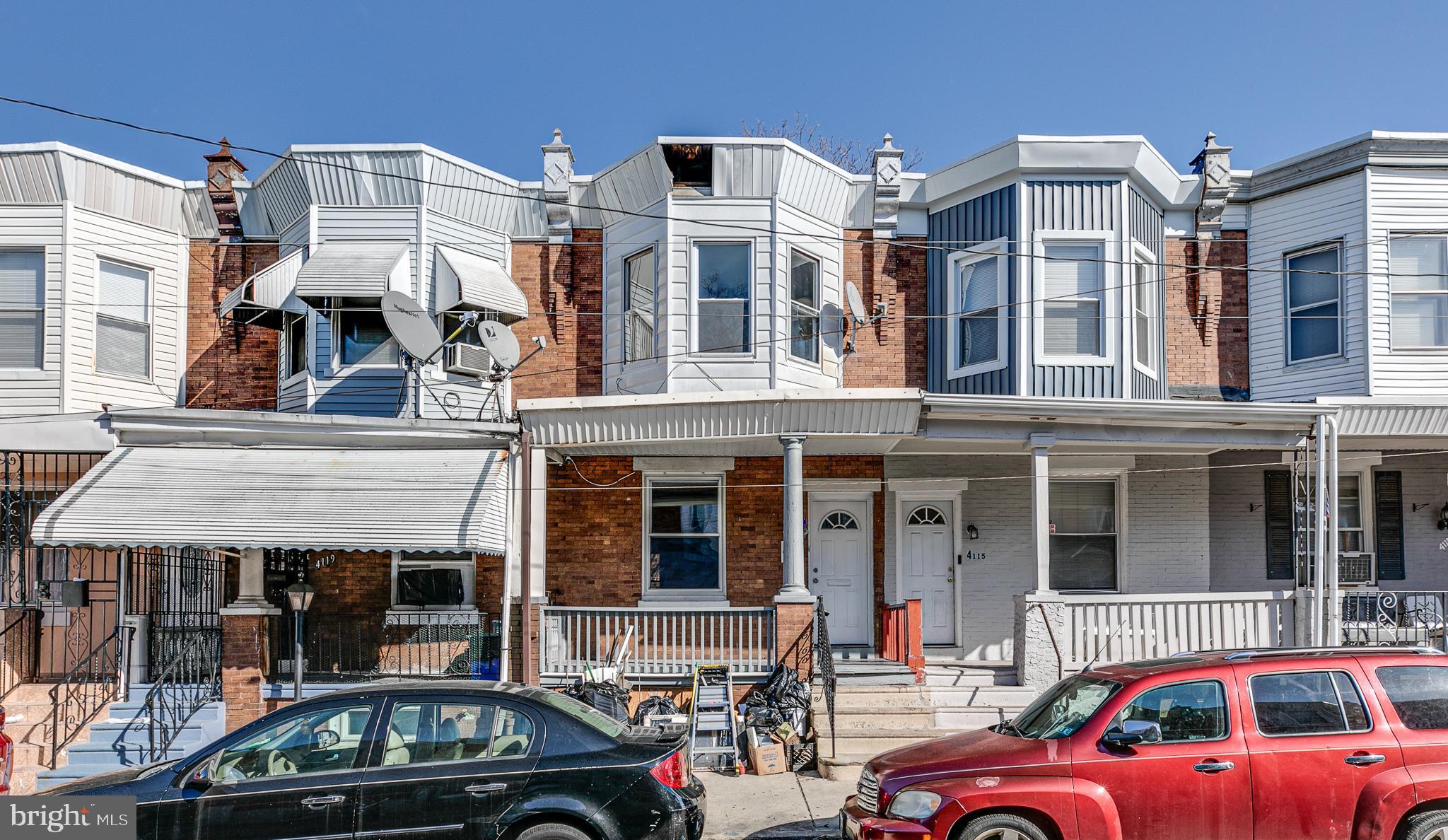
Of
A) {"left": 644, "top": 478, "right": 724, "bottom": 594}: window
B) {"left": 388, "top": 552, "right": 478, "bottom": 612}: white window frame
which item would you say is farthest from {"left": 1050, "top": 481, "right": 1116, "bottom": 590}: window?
{"left": 388, "top": 552, "right": 478, "bottom": 612}: white window frame

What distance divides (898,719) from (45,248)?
1173cm

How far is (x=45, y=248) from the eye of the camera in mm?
12633

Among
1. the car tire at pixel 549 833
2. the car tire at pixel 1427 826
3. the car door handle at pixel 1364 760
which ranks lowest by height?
the car tire at pixel 549 833

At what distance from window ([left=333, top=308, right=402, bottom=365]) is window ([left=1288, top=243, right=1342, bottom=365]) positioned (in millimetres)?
11609

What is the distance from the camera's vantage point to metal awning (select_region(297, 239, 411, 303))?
12.2 metres

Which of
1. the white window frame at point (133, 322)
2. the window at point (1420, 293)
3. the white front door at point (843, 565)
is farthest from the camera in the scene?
the white front door at point (843, 565)

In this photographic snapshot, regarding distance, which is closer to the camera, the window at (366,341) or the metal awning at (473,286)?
the metal awning at (473,286)

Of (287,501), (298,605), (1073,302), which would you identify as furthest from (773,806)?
(1073,302)

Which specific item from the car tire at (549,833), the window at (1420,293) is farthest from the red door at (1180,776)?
the window at (1420,293)

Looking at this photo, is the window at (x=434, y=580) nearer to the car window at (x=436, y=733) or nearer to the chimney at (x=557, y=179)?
the chimney at (x=557, y=179)

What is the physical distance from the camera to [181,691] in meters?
10.7

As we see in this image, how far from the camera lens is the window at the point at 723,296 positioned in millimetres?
13016

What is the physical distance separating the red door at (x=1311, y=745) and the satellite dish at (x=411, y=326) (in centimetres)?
888

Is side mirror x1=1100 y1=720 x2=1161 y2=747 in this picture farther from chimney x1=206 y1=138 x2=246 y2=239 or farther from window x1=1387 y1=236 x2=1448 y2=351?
chimney x1=206 y1=138 x2=246 y2=239
